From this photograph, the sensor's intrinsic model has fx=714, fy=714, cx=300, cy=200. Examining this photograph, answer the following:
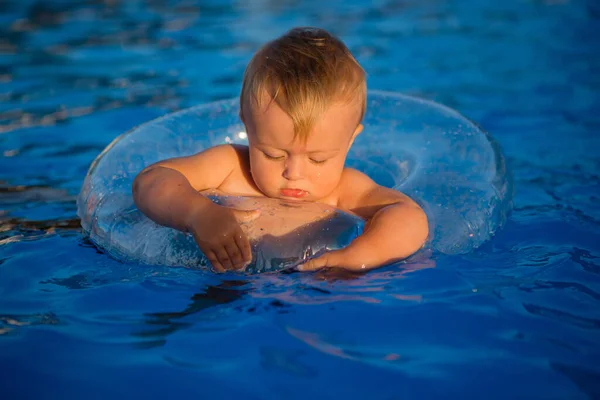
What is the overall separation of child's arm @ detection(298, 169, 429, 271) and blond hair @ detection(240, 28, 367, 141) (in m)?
0.43

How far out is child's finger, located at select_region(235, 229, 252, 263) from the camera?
2.72m

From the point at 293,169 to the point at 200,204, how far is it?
17.8 inches

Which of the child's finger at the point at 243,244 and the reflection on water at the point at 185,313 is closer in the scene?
the reflection on water at the point at 185,313

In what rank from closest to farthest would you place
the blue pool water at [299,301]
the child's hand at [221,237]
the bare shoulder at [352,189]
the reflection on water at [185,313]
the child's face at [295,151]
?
the blue pool water at [299,301], the reflection on water at [185,313], the child's hand at [221,237], the child's face at [295,151], the bare shoulder at [352,189]

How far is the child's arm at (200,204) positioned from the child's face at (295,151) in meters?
0.27

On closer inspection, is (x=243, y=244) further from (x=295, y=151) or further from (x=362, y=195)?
(x=362, y=195)

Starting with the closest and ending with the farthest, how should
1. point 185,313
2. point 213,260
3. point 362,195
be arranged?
1. point 185,313
2. point 213,260
3. point 362,195

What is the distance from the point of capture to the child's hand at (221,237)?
2.71m

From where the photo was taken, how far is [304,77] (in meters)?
2.97

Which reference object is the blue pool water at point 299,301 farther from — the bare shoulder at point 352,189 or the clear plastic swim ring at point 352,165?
the bare shoulder at point 352,189

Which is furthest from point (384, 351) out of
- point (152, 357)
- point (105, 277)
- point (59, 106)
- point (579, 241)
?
point (59, 106)

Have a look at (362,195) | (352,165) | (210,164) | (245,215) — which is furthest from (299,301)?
(352,165)

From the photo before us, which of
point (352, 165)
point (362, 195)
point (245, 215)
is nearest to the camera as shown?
point (245, 215)

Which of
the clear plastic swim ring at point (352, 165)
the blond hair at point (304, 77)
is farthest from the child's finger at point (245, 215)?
the blond hair at point (304, 77)
